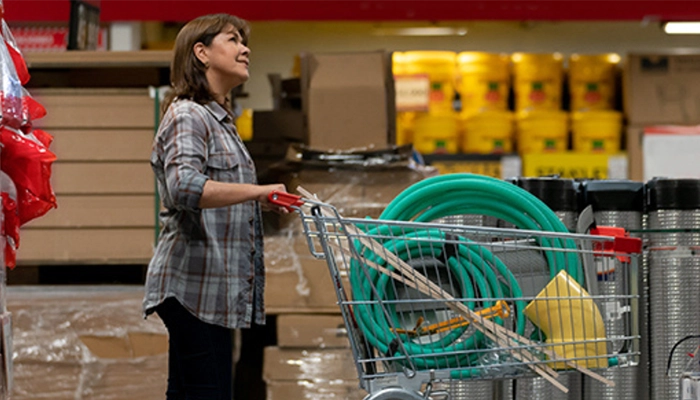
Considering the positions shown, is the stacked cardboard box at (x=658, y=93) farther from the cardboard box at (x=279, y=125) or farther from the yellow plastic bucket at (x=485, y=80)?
the cardboard box at (x=279, y=125)

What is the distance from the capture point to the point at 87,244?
14.1ft


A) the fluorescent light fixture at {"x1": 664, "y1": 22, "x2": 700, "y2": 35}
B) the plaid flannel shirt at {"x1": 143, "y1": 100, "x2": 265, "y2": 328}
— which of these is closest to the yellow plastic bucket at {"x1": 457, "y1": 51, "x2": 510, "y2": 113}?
the fluorescent light fixture at {"x1": 664, "y1": 22, "x2": 700, "y2": 35}

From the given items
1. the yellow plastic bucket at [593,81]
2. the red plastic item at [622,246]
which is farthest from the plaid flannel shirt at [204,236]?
the yellow plastic bucket at [593,81]

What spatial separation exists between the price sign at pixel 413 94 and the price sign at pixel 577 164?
0.81 metres

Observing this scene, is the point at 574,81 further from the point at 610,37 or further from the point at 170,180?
the point at 170,180

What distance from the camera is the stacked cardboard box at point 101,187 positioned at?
429cm

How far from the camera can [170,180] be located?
2.65m

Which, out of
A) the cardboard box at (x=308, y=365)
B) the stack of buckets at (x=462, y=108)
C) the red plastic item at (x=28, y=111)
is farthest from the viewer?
the stack of buckets at (x=462, y=108)

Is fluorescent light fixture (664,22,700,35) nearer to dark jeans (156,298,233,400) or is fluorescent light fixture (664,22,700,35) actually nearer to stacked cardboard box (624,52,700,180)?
stacked cardboard box (624,52,700,180)

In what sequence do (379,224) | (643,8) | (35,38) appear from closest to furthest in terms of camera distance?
(379,224) → (643,8) → (35,38)

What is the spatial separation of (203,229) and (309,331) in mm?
1532

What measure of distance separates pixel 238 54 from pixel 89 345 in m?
1.67

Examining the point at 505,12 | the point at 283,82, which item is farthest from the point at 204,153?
the point at 505,12

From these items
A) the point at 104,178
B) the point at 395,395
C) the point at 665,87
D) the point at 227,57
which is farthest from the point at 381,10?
the point at 395,395
